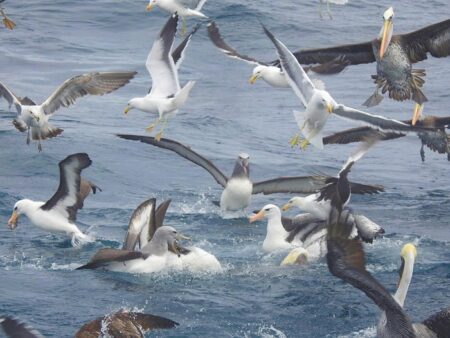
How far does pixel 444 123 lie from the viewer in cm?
1973

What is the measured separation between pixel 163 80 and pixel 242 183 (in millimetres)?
2145

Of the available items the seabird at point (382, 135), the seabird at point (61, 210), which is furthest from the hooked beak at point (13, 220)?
the seabird at point (382, 135)

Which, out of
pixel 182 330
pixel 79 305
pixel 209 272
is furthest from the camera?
pixel 209 272

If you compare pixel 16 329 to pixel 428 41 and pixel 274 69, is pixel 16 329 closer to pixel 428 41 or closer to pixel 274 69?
pixel 274 69

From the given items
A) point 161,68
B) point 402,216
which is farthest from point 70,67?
point 402,216

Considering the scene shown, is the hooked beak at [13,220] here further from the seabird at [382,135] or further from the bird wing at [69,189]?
the seabird at [382,135]

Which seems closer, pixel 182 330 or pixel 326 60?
pixel 182 330

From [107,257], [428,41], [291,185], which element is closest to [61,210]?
[107,257]

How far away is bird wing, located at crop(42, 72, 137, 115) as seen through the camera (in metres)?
19.0

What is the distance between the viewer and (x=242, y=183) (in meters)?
19.4

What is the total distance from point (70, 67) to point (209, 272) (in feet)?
50.3

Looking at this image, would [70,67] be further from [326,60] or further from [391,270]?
[391,270]

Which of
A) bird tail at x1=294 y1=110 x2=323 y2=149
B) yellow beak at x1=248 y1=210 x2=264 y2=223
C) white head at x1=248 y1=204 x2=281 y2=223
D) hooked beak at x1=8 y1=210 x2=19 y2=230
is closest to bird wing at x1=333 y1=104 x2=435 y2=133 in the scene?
bird tail at x1=294 y1=110 x2=323 y2=149

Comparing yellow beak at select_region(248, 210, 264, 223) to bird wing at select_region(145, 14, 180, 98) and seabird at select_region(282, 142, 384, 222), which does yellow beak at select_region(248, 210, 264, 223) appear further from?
bird wing at select_region(145, 14, 180, 98)
